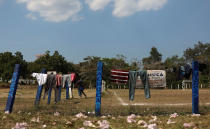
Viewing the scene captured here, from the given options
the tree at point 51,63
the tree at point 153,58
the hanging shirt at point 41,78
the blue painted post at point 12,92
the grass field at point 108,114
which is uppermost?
the tree at point 153,58

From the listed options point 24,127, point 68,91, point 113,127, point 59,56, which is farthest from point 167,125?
point 59,56

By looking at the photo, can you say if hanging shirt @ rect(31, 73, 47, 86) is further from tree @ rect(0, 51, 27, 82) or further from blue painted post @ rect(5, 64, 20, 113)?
tree @ rect(0, 51, 27, 82)

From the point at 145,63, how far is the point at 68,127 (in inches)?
2439

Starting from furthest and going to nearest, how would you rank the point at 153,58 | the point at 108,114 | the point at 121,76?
1. the point at 153,58
2. the point at 121,76
3. the point at 108,114

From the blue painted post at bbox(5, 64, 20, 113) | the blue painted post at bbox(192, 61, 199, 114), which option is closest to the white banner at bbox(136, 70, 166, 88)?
the blue painted post at bbox(192, 61, 199, 114)

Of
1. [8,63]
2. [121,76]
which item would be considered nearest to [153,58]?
[8,63]

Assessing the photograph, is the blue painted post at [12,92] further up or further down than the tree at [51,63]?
further down

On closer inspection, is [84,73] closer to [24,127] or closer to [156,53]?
[156,53]

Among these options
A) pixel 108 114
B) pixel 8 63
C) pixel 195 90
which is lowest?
pixel 108 114

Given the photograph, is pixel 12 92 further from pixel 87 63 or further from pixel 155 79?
pixel 87 63

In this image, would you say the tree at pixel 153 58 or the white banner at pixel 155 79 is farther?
the tree at pixel 153 58

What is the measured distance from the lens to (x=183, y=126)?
4.90 metres

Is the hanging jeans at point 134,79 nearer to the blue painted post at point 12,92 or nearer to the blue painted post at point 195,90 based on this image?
the blue painted post at point 195,90

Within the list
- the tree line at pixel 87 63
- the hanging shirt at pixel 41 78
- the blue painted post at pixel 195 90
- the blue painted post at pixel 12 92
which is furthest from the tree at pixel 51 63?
the blue painted post at pixel 195 90
